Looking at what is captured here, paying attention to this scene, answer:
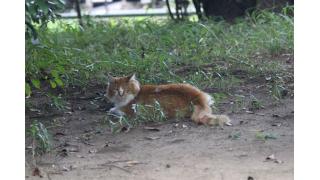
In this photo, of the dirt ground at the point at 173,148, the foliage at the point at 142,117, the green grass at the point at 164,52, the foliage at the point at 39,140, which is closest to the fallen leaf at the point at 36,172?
the dirt ground at the point at 173,148

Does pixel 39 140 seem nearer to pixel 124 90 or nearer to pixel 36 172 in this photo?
pixel 36 172

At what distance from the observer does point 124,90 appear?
19.9 ft

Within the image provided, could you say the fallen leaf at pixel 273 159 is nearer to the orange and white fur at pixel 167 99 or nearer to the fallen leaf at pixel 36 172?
the orange and white fur at pixel 167 99

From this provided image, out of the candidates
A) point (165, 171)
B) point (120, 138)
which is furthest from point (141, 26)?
point (165, 171)

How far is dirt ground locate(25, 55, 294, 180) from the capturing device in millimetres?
4477

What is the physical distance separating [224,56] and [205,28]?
4.09 feet

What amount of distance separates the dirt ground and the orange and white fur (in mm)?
107

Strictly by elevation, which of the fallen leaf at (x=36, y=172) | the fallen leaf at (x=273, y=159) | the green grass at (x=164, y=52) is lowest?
the fallen leaf at (x=36, y=172)

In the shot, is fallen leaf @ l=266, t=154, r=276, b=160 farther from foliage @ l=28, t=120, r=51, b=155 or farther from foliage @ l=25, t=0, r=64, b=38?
foliage @ l=25, t=0, r=64, b=38

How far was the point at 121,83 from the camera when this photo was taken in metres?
6.11

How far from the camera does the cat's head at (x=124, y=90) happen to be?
6039mm

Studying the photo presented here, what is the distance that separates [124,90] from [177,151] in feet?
4.31

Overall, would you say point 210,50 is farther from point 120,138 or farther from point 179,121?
point 120,138

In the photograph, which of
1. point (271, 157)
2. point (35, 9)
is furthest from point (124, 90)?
point (271, 157)
